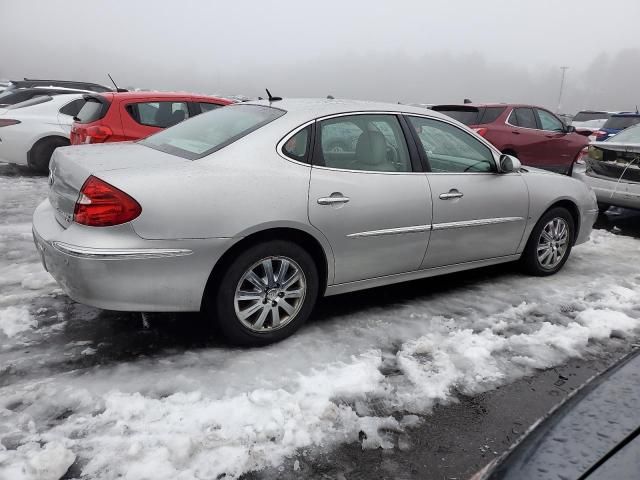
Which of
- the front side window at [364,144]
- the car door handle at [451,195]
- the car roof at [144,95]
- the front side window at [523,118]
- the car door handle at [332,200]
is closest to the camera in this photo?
the car door handle at [332,200]

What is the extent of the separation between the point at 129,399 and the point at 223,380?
491mm

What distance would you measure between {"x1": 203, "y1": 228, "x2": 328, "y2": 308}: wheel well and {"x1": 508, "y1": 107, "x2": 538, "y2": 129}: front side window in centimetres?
731

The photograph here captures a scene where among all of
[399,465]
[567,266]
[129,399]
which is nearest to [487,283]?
[567,266]

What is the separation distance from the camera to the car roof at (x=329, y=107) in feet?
11.8

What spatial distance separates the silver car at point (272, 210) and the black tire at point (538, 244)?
13.7 inches

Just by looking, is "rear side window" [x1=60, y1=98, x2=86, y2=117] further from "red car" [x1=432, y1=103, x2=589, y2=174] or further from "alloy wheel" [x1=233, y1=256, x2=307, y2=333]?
"alloy wheel" [x1=233, y1=256, x2=307, y2=333]

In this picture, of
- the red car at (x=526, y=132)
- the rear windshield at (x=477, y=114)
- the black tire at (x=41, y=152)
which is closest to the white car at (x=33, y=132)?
the black tire at (x=41, y=152)

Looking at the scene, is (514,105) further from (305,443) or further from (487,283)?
(305,443)

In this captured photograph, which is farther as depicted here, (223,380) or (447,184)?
(447,184)

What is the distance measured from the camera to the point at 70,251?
2.84 metres

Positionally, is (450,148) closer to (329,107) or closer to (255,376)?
(329,107)

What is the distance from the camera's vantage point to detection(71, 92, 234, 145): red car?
696 centimetres

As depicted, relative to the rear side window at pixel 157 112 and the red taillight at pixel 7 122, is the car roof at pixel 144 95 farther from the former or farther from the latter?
the red taillight at pixel 7 122

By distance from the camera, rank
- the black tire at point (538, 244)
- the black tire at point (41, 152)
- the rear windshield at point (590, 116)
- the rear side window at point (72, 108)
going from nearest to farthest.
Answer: the black tire at point (538, 244), the black tire at point (41, 152), the rear side window at point (72, 108), the rear windshield at point (590, 116)
